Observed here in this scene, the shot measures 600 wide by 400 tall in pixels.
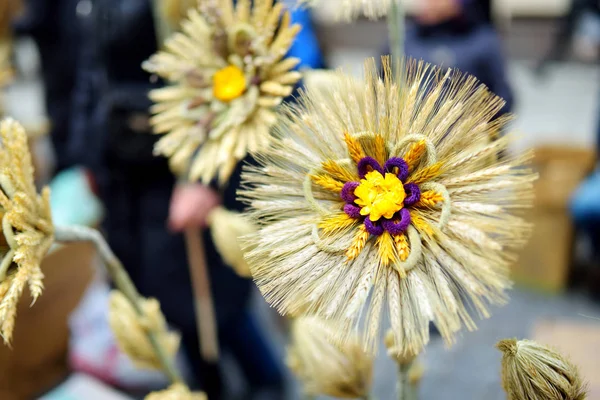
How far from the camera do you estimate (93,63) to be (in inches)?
43.3

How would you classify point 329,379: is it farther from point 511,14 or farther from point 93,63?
point 511,14

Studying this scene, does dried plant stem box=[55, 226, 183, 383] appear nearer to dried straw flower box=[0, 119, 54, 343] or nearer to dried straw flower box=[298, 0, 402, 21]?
dried straw flower box=[0, 119, 54, 343]

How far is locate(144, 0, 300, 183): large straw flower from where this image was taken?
53 cm

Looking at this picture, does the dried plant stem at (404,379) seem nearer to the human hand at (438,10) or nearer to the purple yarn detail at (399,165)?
the purple yarn detail at (399,165)

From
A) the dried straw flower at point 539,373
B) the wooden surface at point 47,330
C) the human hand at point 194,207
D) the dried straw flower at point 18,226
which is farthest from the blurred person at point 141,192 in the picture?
the dried straw flower at point 539,373

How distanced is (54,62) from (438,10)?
968 millimetres

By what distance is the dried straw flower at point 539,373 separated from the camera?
39 cm

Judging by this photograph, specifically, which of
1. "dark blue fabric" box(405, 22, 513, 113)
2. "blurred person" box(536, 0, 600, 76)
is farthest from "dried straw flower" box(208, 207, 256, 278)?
"blurred person" box(536, 0, 600, 76)

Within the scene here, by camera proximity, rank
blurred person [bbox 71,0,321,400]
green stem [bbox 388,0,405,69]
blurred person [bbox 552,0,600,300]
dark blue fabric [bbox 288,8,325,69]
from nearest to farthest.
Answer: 1. green stem [bbox 388,0,405,69]
2. dark blue fabric [bbox 288,8,325,69]
3. blurred person [bbox 71,0,321,400]
4. blurred person [bbox 552,0,600,300]

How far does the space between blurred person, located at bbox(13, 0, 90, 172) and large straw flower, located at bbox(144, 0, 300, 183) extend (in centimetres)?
85

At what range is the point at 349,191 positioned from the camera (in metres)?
0.43

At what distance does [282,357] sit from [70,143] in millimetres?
743

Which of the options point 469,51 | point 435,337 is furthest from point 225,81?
point 469,51

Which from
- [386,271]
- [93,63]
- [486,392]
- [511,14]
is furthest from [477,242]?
[511,14]
